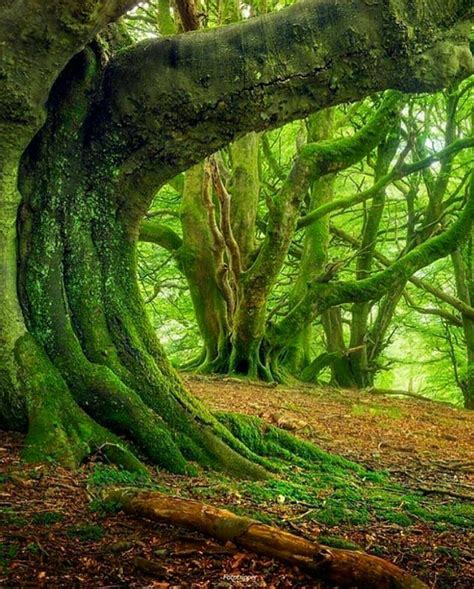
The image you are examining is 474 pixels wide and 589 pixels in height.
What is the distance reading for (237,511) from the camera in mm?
2986

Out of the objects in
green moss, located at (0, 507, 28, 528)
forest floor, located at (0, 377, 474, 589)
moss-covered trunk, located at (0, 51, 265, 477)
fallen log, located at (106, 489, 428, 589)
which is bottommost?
forest floor, located at (0, 377, 474, 589)

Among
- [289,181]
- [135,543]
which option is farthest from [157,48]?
[289,181]

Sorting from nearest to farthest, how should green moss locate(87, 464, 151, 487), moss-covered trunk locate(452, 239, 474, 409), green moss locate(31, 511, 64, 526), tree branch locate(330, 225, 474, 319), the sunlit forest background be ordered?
1. green moss locate(31, 511, 64, 526)
2. green moss locate(87, 464, 151, 487)
3. the sunlit forest background
4. tree branch locate(330, 225, 474, 319)
5. moss-covered trunk locate(452, 239, 474, 409)

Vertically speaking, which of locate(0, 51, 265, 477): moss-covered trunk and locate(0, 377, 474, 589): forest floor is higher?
locate(0, 51, 265, 477): moss-covered trunk

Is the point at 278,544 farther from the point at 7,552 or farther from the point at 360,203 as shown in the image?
the point at 360,203

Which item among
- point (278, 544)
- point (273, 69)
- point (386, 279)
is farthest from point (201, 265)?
point (278, 544)

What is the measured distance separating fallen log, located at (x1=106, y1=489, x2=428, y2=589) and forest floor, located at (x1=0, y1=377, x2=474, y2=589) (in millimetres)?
48

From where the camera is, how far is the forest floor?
2.18 m

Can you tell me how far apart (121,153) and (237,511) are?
99.3 inches

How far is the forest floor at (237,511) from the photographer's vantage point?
2.18 meters

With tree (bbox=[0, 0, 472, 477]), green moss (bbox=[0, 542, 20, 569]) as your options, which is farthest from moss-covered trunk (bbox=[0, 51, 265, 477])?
green moss (bbox=[0, 542, 20, 569])

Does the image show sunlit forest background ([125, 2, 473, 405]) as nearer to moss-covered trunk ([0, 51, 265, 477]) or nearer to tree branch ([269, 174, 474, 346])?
tree branch ([269, 174, 474, 346])

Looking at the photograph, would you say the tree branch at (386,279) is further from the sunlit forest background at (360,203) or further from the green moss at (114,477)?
the green moss at (114,477)

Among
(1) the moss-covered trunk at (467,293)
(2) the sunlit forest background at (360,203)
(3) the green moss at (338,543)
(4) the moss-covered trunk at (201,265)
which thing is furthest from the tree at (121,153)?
(1) the moss-covered trunk at (467,293)
